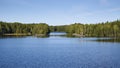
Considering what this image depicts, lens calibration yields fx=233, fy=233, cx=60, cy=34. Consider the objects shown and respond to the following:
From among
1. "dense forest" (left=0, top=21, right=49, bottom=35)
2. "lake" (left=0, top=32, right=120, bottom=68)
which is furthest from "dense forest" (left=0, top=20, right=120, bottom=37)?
"lake" (left=0, top=32, right=120, bottom=68)

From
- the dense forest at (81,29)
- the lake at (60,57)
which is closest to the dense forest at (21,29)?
the dense forest at (81,29)

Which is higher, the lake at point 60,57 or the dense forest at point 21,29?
the dense forest at point 21,29

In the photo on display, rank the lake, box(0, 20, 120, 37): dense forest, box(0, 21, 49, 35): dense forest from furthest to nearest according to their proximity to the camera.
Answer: box(0, 21, 49, 35): dense forest
box(0, 20, 120, 37): dense forest
the lake

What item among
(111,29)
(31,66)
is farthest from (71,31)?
(31,66)

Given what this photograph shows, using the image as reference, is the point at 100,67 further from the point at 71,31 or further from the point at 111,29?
the point at 71,31

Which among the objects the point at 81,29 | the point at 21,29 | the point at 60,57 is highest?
the point at 21,29

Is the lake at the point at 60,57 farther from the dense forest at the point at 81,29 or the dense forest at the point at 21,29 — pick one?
the dense forest at the point at 21,29

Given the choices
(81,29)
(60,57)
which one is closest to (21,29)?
(81,29)

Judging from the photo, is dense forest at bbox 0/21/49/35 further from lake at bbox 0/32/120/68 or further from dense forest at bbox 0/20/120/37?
lake at bbox 0/32/120/68

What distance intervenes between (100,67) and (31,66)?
7839mm

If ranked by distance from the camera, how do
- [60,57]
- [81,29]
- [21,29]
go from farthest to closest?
[21,29] → [81,29] → [60,57]

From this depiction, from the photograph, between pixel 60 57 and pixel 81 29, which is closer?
pixel 60 57

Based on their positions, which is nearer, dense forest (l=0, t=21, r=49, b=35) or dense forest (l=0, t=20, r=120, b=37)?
dense forest (l=0, t=20, r=120, b=37)

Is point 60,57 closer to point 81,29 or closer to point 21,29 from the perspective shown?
point 81,29
